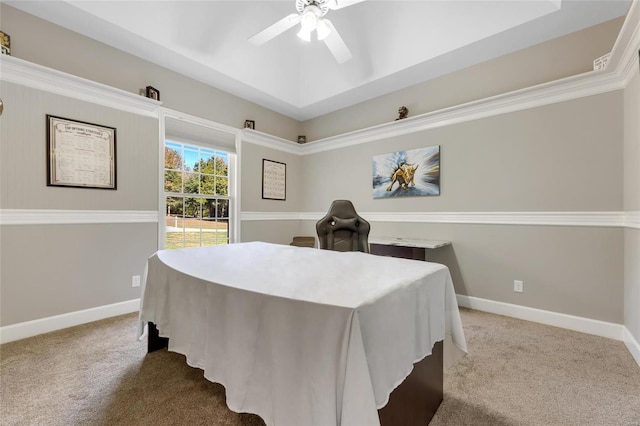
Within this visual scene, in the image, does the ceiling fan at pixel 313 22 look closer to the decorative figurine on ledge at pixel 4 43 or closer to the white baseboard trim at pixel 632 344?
the decorative figurine on ledge at pixel 4 43

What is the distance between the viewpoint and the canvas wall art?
139 inches

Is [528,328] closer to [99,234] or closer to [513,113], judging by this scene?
[513,113]

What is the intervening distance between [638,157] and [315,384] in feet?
9.54

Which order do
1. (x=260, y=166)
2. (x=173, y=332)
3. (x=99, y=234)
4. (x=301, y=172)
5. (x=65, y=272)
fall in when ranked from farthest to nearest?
(x=301, y=172) → (x=260, y=166) → (x=99, y=234) → (x=65, y=272) → (x=173, y=332)

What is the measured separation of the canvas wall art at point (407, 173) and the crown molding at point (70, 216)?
3.08 metres

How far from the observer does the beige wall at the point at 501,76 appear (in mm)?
2631

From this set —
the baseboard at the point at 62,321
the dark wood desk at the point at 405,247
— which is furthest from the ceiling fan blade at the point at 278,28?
the baseboard at the point at 62,321

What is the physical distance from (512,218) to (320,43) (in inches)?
140

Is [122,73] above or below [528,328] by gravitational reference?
above

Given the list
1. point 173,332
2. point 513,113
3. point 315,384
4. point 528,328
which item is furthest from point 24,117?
point 528,328

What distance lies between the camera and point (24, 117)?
2.41 metres

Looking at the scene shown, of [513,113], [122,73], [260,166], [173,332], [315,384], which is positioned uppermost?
[122,73]

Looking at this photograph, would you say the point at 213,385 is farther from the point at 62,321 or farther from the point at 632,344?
the point at 632,344

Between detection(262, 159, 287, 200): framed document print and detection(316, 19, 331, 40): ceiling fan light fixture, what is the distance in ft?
8.01
